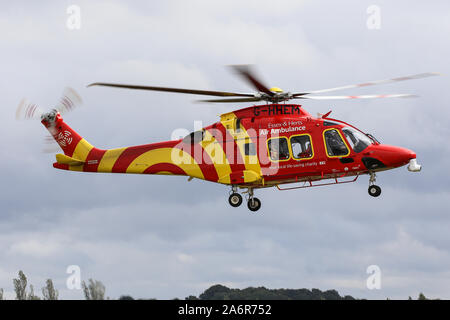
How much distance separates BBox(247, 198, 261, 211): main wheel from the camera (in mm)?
38812

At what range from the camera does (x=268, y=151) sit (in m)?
37.4

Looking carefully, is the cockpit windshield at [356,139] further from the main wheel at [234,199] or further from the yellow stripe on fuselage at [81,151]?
the yellow stripe on fuselage at [81,151]

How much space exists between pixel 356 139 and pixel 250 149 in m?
5.21

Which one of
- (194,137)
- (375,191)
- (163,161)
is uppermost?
(194,137)

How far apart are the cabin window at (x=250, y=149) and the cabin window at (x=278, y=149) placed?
78cm

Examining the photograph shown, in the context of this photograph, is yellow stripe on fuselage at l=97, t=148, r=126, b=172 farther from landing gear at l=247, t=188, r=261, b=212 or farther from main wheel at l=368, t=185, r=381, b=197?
main wheel at l=368, t=185, r=381, b=197

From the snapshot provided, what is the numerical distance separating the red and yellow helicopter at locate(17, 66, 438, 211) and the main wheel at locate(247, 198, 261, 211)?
0.05m

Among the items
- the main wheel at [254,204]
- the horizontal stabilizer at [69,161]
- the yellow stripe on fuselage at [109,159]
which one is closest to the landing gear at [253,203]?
the main wheel at [254,204]

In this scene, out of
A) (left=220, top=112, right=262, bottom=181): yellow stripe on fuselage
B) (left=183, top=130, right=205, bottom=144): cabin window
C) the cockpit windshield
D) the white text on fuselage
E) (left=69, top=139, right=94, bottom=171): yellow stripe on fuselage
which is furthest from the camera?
(left=69, top=139, right=94, bottom=171): yellow stripe on fuselage

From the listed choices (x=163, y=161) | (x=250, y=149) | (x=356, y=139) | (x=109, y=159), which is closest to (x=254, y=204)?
(x=250, y=149)

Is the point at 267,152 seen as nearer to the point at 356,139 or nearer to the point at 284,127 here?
the point at 284,127

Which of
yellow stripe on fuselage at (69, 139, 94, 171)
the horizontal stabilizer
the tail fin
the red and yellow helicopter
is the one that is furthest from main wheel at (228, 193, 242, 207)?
the horizontal stabilizer

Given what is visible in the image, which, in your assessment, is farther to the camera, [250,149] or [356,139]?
[250,149]
